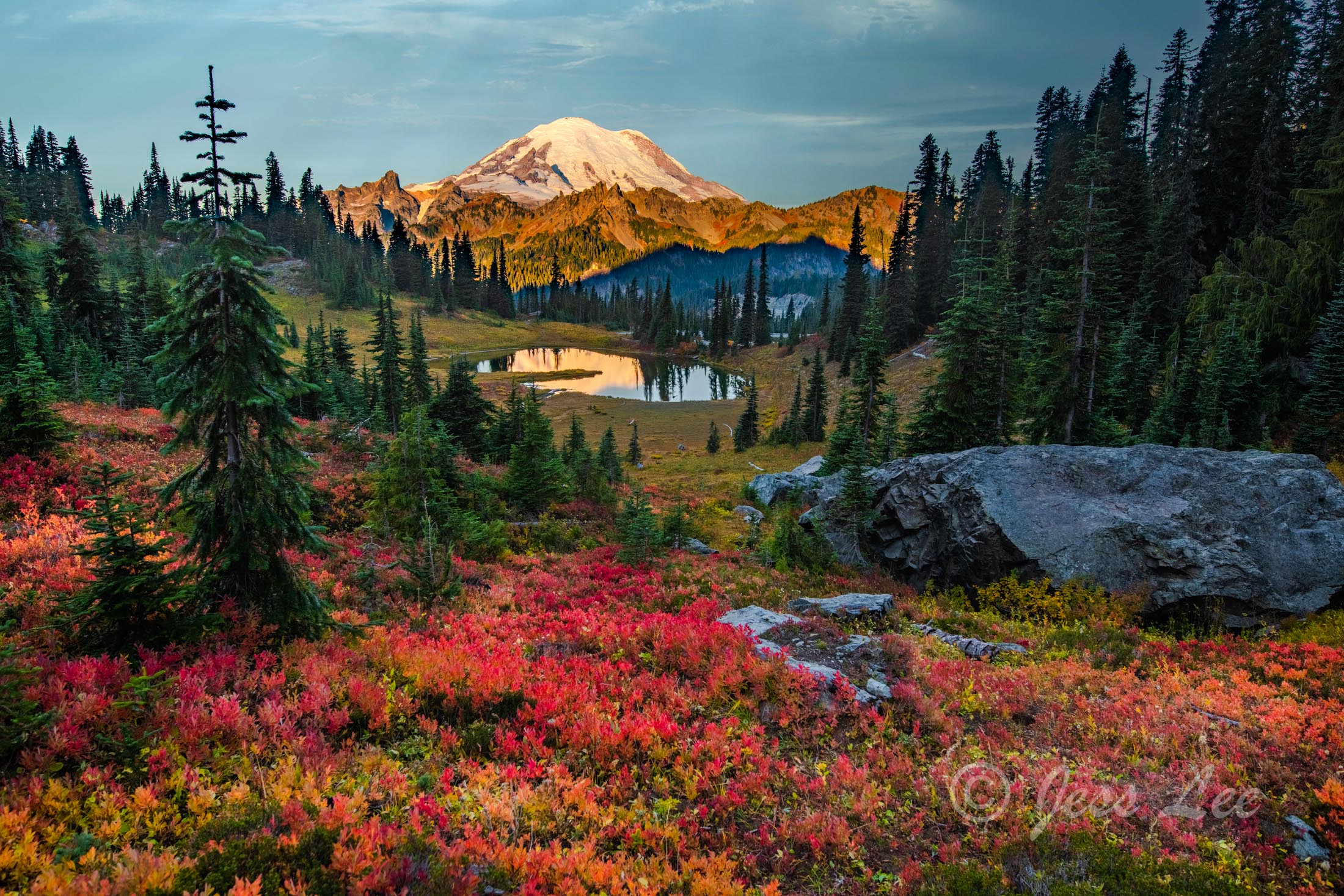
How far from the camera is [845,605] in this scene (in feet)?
47.6

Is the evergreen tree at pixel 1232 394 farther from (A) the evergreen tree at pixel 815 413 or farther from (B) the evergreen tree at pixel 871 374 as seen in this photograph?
(A) the evergreen tree at pixel 815 413

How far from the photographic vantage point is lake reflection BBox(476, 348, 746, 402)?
3772 inches

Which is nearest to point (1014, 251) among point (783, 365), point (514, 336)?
point (783, 365)

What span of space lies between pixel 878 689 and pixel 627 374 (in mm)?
109809

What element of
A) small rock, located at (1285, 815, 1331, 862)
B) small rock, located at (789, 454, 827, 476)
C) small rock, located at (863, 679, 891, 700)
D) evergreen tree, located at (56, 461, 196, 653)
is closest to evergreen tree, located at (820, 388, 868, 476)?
small rock, located at (789, 454, 827, 476)

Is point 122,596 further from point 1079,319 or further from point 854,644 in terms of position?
point 1079,319

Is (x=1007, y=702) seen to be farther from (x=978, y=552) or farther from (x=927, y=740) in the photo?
(x=978, y=552)

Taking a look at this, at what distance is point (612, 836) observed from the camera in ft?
20.0

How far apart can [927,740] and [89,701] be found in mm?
10502

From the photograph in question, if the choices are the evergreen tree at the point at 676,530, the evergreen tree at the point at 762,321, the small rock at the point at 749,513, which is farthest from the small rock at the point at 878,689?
the evergreen tree at the point at 762,321

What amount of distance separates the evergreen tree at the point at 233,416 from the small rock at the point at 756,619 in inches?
325

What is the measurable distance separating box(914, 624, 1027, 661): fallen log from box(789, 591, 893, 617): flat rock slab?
121cm

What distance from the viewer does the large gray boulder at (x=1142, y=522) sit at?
1327cm

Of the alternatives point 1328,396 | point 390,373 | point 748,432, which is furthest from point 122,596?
point 748,432
